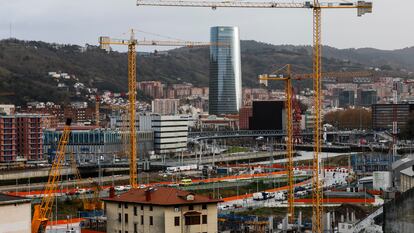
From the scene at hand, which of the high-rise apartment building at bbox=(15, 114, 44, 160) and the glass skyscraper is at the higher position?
the glass skyscraper

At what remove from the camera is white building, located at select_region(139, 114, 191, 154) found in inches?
3450

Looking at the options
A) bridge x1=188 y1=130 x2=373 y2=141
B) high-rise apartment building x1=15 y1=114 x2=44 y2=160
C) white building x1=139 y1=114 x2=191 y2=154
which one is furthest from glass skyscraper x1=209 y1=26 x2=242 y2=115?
high-rise apartment building x1=15 y1=114 x2=44 y2=160

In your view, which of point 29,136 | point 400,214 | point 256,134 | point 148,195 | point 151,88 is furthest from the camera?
Result: point 151,88

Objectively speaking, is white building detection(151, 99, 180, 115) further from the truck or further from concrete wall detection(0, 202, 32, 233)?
concrete wall detection(0, 202, 32, 233)

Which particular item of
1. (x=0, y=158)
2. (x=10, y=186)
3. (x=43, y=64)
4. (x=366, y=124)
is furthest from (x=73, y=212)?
(x=43, y=64)

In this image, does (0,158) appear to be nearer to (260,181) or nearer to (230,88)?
(260,181)

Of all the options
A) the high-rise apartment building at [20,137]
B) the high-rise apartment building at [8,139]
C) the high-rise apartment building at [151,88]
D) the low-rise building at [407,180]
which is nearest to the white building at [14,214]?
the low-rise building at [407,180]

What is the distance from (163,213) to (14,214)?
5.15 m

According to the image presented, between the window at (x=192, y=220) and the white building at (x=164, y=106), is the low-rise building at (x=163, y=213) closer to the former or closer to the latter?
the window at (x=192, y=220)

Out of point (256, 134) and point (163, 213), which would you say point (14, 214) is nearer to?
point (163, 213)

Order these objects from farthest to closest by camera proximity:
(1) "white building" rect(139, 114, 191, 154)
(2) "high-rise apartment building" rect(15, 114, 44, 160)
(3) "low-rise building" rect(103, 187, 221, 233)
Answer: (1) "white building" rect(139, 114, 191, 154) → (2) "high-rise apartment building" rect(15, 114, 44, 160) → (3) "low-rise building" rect(103, 187, 221, 233)

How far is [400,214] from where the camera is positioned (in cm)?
1914

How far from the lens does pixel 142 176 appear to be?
64.7 meters

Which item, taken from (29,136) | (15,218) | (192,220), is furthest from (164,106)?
(15,218)
